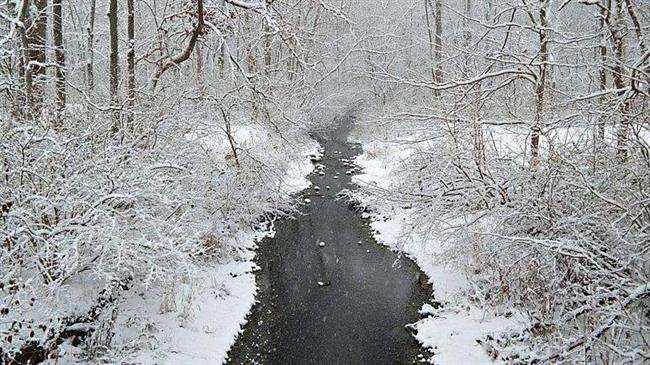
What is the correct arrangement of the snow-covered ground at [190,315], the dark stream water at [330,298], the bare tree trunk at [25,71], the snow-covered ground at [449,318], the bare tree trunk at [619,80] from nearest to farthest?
the bare tree trunk at [619,80], the snow-covered ground at [190,315], the bare tree trunk at [25,71], the snow-covered ground at [449,318], the dark stream water at [330,298]

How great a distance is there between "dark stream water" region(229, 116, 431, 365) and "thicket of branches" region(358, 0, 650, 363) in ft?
4.00

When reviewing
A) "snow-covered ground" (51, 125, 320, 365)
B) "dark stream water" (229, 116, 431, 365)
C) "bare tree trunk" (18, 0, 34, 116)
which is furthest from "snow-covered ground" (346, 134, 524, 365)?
"bare tree trunk" (18, 0, 34, 116)

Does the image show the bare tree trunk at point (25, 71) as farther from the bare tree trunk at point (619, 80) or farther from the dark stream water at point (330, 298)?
the bare tree trunk at point (619, 80)

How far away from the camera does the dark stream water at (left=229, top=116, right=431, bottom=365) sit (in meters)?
6.34

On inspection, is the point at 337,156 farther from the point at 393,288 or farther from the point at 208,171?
the point at 393,288

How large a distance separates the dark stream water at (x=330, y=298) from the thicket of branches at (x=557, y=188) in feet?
4.00

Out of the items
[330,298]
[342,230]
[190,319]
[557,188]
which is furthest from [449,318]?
[342,230]

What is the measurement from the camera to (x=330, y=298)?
7863 mm

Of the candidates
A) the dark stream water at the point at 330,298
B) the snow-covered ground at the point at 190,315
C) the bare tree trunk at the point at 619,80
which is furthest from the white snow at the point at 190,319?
the bare tree trunk at the point at 619,80

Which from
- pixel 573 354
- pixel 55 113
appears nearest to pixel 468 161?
pixel 573 354

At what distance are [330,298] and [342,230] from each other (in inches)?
122

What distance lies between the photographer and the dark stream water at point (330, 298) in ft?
20.8

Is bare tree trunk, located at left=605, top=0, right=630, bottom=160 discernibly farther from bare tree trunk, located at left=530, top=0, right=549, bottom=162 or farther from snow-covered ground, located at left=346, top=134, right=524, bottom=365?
snow-covered ground, located at left=346, top=134, right=524, bottom=365

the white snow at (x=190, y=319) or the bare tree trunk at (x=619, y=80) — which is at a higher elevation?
the bare tree trunk at (x=619, y=80)
